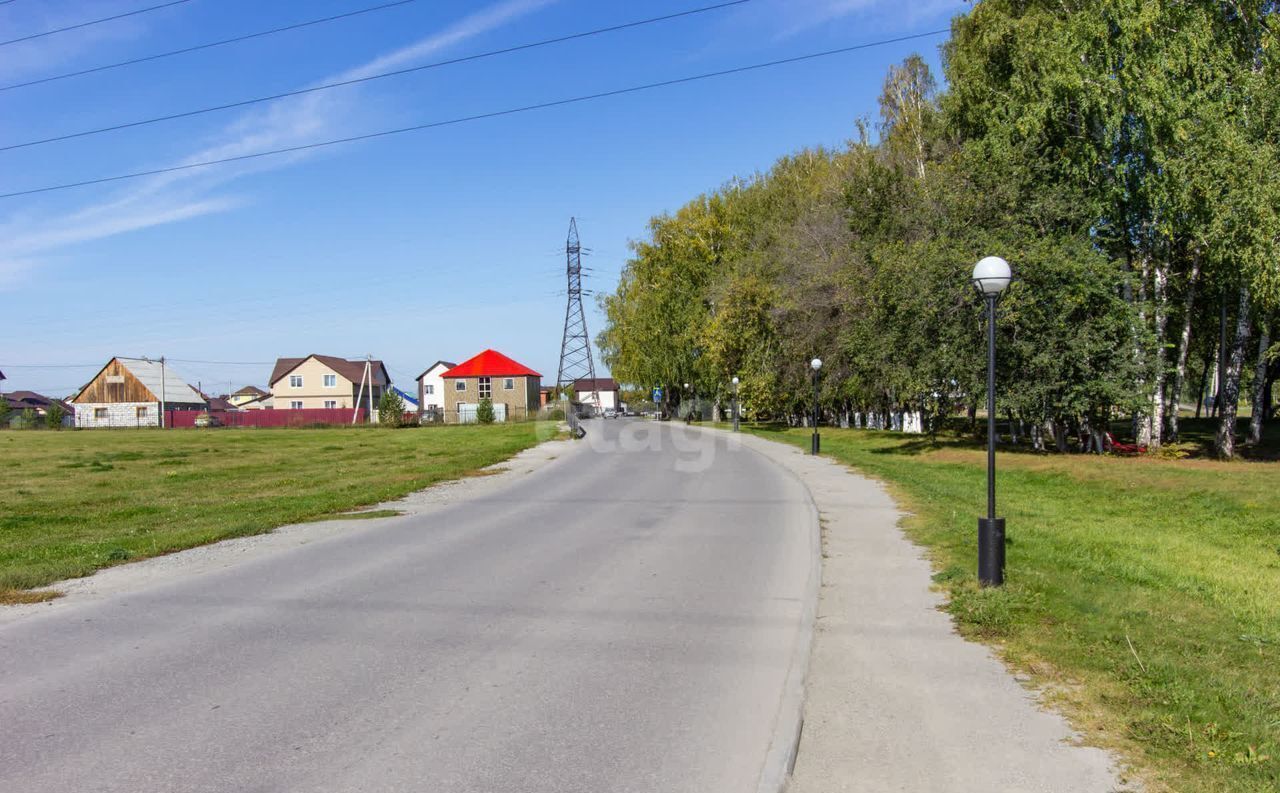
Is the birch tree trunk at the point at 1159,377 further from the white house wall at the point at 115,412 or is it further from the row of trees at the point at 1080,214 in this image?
the white house wall at the point at 115,412

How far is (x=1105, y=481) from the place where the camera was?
59.9 feet

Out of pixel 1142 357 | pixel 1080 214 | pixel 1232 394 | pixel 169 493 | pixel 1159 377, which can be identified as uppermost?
pixel 1080 214

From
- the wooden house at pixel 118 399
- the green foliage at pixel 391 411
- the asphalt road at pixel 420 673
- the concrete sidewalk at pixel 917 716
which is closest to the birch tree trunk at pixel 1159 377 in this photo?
the asphalt road at pixel 420 673

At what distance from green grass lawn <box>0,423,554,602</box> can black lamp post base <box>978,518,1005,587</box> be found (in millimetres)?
8922

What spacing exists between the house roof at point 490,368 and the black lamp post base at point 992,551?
81.7 metres

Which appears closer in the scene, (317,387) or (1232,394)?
(1232,394)

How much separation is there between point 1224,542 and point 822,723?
424 inches

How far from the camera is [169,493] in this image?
1905 cm

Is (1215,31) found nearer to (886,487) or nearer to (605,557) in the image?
(886,487)

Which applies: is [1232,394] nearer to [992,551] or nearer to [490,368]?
[992,551]

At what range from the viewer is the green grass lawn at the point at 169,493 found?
1095 centimetres

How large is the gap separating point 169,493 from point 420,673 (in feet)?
52.7

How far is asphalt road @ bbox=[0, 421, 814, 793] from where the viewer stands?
424 cm

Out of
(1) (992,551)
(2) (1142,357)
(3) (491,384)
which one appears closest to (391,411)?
(3) (491,384)
